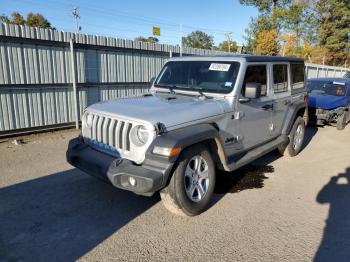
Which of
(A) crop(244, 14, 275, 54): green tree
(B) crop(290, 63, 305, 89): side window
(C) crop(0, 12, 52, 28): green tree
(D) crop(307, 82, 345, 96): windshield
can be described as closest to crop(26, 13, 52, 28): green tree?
(C) crop(0, 12, 52, 28): green tree

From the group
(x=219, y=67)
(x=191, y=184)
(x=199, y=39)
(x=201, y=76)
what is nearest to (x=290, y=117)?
(x=219, y=67)

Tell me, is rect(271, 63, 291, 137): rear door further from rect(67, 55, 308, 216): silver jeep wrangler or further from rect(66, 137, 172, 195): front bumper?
rect(66, 137, 172, 195): front bumper

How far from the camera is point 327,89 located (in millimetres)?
10609

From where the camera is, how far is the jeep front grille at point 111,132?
11.6 feet

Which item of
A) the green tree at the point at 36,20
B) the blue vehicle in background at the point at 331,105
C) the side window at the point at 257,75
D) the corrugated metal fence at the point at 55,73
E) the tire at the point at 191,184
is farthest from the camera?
the green tree at the point at 36,20

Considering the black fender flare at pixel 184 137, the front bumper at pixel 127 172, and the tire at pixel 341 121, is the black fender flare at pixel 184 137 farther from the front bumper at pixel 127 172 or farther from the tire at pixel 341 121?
the tire at pixel 341 121

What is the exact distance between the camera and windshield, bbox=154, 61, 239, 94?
14.7 ft

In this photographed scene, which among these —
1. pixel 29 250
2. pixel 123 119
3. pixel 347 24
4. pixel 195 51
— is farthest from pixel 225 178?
pixel 347 24

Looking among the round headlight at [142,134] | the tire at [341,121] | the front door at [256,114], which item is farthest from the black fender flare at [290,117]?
the tire at [341,121]

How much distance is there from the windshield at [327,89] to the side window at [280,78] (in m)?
5.49

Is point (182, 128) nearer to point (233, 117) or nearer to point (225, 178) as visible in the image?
point (233, 117)

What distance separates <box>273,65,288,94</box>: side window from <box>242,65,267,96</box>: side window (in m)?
0.39

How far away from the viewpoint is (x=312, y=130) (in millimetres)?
9836

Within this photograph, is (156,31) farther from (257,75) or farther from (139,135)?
(139,135)
